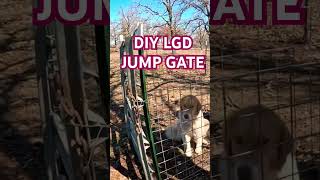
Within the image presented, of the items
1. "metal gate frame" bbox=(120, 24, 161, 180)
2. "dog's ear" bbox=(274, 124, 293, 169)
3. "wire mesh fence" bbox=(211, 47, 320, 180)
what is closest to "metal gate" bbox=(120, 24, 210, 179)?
"metal gate frame" bbox=(120, 24, 161, 180)

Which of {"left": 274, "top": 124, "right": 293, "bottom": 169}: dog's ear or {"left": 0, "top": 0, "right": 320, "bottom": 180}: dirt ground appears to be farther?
{"left": 274, "top": 124, "right": 293, "bottom": 169}: dog's ear

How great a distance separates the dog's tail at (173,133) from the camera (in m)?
2.42

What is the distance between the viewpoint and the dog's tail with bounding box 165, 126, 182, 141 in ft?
7.93

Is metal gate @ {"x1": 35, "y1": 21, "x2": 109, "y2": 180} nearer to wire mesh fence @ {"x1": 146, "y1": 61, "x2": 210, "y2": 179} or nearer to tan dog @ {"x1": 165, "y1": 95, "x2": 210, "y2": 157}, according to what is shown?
wire mesh fence @ {"x1": 146, "y1": 61, "x2": 210, "y2": 179}

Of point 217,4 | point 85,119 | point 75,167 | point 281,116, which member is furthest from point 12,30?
point 281,116

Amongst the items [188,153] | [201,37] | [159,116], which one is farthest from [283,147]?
[159,116]

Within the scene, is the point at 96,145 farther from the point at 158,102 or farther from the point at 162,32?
the point at 158,102

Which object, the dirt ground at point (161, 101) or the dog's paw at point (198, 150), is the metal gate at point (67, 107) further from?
the dog's paw at point (198, 150)

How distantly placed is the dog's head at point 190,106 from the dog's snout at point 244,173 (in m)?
0.56

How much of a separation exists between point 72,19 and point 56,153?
0.44m

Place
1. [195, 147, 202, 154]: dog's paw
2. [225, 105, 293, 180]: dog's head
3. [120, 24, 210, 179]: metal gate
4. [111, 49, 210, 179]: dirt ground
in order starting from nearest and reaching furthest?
1. [225, 105, 293, 180]: dog's head
2. [111, 49, 210, 179]: dirt ground
3. [120, 24, 210, 179]: metal gate
4. [195, 147, 202, 154]: dog's paw

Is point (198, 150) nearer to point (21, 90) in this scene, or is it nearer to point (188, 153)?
point (188, 153)

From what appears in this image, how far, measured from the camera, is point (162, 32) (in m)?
1.75

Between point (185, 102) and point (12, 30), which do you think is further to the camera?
point (185, 102)
